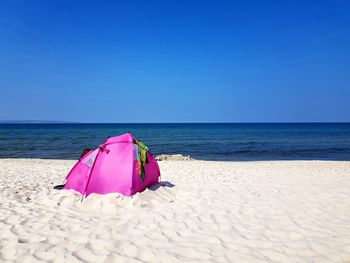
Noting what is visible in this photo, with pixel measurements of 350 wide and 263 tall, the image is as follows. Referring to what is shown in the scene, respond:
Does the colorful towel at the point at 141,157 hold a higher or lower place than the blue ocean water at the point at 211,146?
higher

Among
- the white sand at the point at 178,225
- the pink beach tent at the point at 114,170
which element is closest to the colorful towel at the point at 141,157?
the pink beach tent at the point at 114,170

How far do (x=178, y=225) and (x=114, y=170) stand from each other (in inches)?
104

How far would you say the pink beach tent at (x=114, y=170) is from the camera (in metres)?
7.24

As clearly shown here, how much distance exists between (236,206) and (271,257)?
275cm

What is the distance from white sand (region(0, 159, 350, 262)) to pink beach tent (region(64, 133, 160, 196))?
0.34 meters

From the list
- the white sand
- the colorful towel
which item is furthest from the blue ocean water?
the colorful towel

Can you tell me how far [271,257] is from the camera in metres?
4.25

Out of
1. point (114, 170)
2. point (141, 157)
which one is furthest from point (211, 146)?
point (114, 170)

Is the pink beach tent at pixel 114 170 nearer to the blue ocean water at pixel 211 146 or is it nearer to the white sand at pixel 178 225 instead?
the white sand at pixel 178 225

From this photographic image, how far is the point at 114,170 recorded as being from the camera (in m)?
7.40

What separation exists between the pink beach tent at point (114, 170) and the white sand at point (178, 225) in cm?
34

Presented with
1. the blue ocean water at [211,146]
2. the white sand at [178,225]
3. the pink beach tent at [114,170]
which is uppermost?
the pink beach tent at [114,170]

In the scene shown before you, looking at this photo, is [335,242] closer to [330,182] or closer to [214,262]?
[214,262]

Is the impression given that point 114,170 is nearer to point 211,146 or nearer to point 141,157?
point 141,157
